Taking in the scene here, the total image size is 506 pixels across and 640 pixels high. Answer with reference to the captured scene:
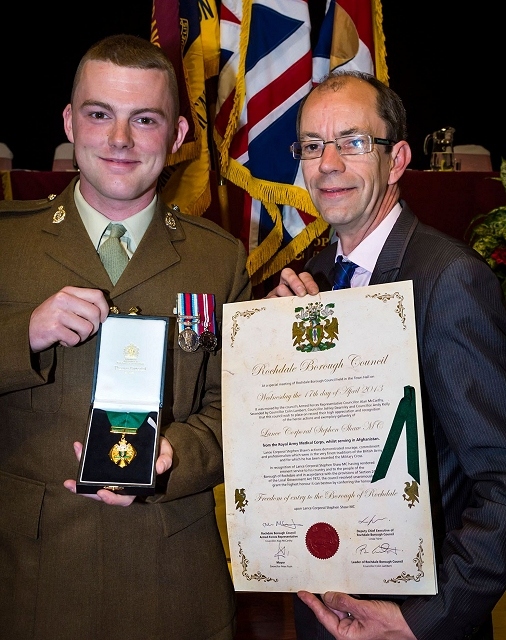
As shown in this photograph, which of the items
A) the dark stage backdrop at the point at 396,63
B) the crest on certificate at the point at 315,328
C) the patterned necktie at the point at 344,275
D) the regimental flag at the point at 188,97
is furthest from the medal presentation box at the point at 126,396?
the dark stage backdrop at the point at 396,63

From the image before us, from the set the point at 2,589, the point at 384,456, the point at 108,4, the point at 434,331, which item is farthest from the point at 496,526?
the point at 108,4

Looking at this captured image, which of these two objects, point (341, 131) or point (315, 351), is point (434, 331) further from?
point (341, 131)

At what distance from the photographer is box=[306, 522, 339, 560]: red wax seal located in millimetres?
1265

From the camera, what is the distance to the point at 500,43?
754 cm

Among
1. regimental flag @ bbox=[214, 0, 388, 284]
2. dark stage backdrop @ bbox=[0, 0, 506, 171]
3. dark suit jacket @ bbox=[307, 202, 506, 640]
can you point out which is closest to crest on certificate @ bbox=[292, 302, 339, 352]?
dark suit jacket @ bbox=[307, 202, 506, 640]

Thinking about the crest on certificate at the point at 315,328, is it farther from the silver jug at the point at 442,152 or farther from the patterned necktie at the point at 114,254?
the silver jug at the point at 442,152

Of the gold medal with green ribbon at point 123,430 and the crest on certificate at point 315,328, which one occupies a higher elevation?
the crest on certificate at point 315,328

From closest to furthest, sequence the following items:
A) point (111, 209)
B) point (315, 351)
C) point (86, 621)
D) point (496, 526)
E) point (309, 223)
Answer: point (496, 526) < point (315, 351) < point (86, 621) < point (111, 209) < point (309, 223)

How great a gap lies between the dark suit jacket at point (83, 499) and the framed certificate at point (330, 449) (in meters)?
0.23

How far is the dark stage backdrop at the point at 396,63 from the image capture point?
7.18 meters

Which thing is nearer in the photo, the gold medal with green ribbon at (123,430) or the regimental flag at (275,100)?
the gold medal with green ribbon at (123,430)

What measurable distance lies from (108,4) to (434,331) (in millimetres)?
6805

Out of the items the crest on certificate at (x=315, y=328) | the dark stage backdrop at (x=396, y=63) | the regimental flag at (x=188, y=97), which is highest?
the dark stage backdrop at (x=396, y=63)

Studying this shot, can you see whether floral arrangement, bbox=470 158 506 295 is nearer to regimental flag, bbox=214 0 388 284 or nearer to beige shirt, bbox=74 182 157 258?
regimental flag, bbox=214 0 388 284
